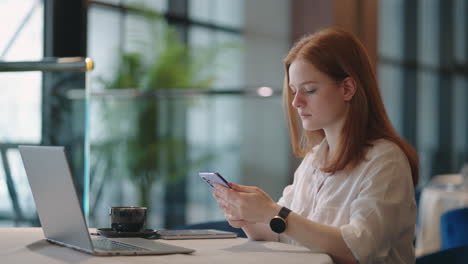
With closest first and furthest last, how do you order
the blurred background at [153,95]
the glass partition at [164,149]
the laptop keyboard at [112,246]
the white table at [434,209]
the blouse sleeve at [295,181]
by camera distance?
the laptop keyboard at [112,246]
the blouse sleeve at [295,181]
the blurred background at [153,95]
the white table at [434,209]
the glass partition at [164,149]

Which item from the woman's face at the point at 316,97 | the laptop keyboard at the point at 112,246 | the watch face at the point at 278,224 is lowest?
the laptop keyboard at the point at 112,246

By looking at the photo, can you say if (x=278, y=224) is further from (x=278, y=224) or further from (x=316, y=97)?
(x=316, y=97)

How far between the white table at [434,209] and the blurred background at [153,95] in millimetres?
1097

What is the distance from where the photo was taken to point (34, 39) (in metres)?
4.62

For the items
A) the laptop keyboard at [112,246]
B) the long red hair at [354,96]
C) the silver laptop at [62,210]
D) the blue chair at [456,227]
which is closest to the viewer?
the silver laptop at [62,210]

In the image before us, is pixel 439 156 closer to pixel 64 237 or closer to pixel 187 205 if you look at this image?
pixel 187 205

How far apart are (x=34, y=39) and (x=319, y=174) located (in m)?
3.04

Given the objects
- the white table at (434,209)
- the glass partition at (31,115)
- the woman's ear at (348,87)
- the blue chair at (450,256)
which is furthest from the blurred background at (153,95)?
the blue chair at (450,256)

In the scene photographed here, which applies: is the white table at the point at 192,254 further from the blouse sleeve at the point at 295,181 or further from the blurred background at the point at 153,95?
the blurred background at the point at 153,95

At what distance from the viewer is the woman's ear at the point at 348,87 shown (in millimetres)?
2045

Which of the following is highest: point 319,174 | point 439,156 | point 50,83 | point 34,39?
point 34,39

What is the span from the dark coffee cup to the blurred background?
1.15m

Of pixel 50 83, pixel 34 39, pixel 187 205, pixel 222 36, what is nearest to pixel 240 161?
pixel 187 205

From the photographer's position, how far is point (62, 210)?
164 cm
